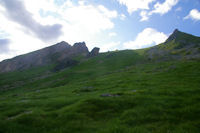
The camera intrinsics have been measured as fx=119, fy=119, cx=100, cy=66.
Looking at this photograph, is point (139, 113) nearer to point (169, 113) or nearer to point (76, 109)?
point (169, 113)

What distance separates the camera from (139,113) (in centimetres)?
1183

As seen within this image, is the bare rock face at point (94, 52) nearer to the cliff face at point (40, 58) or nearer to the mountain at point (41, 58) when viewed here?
the mountain at point (41, 58)

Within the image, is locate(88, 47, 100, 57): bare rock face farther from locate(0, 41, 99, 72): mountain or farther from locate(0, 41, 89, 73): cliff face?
locate(0, 41, 89, 73): cliff face

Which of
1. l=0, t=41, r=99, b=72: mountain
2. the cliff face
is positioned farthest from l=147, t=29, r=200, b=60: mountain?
the cliff face

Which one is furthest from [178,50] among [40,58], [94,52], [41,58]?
[40,58]

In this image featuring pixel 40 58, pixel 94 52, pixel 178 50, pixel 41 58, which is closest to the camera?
pixel 178 50

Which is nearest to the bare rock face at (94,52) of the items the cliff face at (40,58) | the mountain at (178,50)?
the cliff face at (40,58)

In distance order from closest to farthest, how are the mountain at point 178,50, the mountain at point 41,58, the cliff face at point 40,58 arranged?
1. the mountain at point 178,50
2. the mountain at point 41,58
3. the cliff face at point 40,58

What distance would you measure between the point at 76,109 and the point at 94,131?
4.92 metres

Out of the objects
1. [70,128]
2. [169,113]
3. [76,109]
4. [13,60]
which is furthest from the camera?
[13,60]

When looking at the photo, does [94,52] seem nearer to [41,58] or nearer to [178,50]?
[41,58]

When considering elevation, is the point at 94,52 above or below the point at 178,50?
above

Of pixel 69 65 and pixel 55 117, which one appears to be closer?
pixel 55 117

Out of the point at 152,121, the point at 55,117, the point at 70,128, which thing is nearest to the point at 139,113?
the point at 152,121
